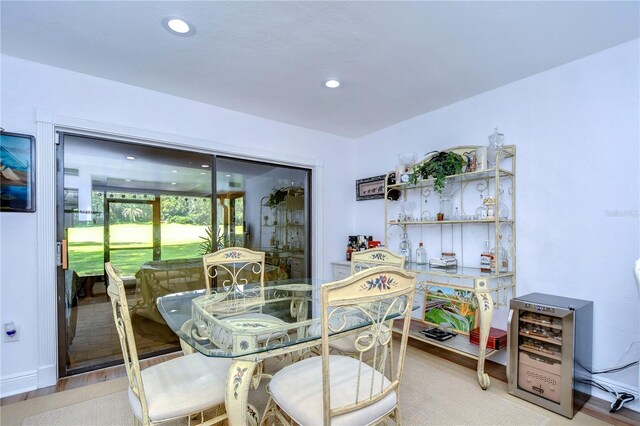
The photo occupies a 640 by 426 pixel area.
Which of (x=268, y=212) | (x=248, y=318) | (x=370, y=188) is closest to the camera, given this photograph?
(x=248, y=318)

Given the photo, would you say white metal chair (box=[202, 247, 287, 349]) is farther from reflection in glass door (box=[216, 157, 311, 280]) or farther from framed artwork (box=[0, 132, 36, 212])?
framed artwork (box=[0, 132, 36, 212])

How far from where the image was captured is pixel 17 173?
2.24m

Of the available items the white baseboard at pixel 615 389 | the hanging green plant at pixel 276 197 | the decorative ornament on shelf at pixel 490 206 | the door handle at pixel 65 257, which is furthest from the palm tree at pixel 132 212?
the white baseboard at pixel 615 389

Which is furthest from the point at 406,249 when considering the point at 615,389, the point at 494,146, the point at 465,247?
the point at 615,389

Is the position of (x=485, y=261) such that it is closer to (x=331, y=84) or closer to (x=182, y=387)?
(x=331, y=84)

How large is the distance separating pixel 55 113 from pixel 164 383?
230 cm

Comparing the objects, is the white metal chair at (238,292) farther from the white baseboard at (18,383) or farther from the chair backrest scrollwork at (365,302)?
the white baseboard at (18,383)

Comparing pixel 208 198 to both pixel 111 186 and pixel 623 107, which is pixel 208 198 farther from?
pixel 623 107

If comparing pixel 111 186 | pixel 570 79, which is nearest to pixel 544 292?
pixel 570 79

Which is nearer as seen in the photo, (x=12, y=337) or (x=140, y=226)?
(x=12, y=337)

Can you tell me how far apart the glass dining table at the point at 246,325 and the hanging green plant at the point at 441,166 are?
5.07 feet

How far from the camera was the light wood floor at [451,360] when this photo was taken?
194 cm

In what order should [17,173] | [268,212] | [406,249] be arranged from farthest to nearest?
1. [268,212]
2. [406,249]
3. [17,173]

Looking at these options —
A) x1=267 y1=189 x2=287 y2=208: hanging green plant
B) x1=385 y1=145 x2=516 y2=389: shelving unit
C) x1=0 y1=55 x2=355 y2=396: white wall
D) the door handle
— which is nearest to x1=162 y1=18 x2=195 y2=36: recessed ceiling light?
x1=0 y1=55 x2=355 y2=396: white wall
